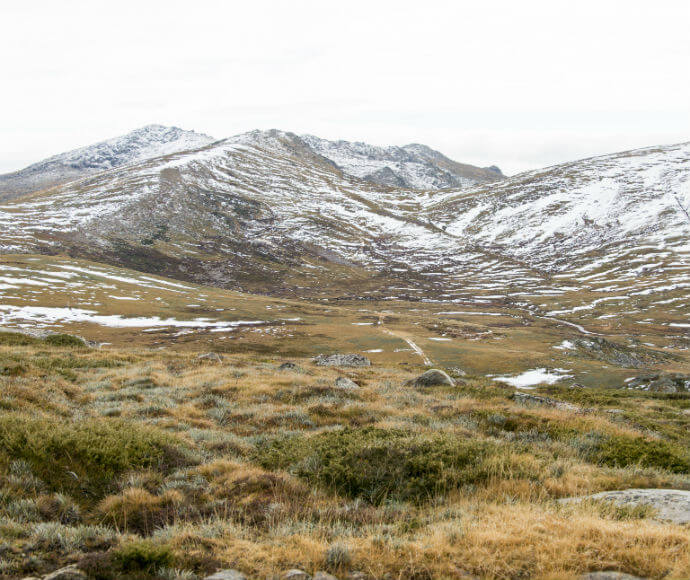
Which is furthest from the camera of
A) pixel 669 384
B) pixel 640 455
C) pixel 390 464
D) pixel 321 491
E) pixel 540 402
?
pixel 669 384

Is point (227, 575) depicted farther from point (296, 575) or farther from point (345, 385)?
point (345, 385)

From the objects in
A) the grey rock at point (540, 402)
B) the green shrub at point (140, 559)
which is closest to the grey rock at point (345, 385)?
the grey rock at point (540, 402)

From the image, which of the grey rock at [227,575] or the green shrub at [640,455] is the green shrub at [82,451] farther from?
the green shrub at [640,455]

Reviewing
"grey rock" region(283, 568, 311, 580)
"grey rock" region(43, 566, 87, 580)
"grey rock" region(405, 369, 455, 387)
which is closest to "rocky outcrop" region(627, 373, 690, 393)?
"grey rock" region(405, 369, 455, 387)

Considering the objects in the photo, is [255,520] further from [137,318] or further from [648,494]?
[137,318]

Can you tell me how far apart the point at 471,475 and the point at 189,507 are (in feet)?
16.2

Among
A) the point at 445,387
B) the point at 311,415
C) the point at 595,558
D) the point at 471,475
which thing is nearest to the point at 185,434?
the point at 311,415

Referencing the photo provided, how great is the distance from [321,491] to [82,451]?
467 cm

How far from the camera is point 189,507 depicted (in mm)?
6754

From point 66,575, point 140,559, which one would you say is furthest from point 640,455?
point 66,575

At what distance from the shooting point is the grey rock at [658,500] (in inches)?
235

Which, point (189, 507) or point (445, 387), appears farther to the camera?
point (445, 387)

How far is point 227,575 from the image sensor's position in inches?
188

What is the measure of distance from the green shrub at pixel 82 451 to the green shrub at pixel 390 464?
2244 millimetres
